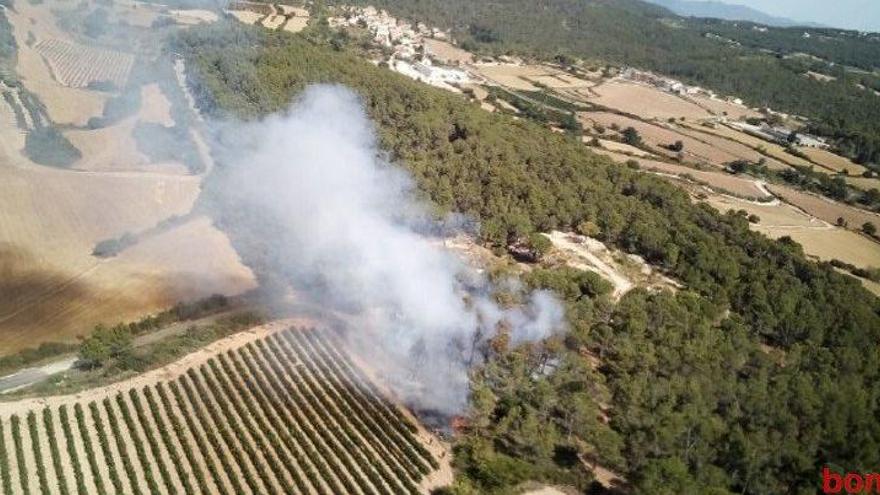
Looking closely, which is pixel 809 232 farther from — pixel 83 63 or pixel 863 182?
pixel 83 63

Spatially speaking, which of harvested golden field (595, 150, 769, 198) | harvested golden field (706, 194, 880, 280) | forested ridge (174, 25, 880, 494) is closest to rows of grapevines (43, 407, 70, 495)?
forested ridge (174, 25, 880, 494)

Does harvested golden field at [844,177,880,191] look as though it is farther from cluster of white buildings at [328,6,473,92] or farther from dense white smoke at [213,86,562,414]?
dense white smoke at [213,86,562,414]

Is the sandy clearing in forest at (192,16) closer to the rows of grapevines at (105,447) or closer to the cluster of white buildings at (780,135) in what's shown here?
the rows of grapevines at (105,447)

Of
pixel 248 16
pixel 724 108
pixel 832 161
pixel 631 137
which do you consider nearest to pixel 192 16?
pixel 248 16

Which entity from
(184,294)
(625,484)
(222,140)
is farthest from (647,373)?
(222,140)

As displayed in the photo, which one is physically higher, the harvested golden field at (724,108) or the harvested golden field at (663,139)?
the harvested golden field at (724,108)

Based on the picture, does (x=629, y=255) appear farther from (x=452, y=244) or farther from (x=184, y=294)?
(x=184, y=294)

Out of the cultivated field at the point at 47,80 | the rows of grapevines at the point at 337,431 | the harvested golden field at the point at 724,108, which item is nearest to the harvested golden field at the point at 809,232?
the rows of grapevines at the point at 337,431
